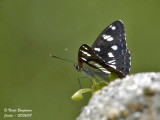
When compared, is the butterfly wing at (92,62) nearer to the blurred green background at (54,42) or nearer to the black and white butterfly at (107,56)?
the black and white butterfly at (107,56)

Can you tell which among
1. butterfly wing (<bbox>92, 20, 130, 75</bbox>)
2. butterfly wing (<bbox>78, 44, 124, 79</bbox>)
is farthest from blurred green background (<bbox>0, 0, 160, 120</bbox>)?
butterfly wing (<bbox>78, 44, 124, 79</bbox>)

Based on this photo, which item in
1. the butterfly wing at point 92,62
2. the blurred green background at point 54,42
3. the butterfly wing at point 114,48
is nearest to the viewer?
the butterfly wing at point 92,62

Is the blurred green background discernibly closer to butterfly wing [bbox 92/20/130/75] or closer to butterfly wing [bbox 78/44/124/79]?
butterfly wing [bbox 92/20/130/75]

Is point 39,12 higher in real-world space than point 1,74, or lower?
higher

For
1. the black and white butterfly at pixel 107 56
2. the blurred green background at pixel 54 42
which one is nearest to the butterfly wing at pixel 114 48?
the black and white butterfly at pixel 107 56

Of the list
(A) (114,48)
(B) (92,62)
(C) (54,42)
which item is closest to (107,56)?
(A) (114,48)

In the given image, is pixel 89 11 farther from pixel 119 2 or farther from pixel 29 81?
pixel 29 81

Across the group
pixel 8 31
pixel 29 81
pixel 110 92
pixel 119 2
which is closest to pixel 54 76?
pixel 29 81
